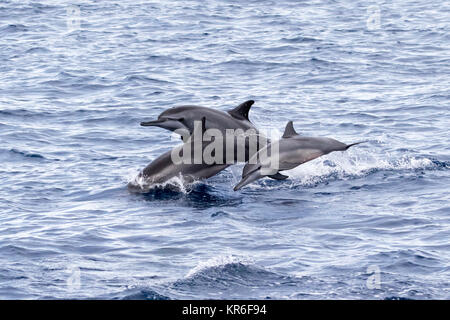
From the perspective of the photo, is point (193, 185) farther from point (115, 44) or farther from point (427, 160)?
point (115, 44)

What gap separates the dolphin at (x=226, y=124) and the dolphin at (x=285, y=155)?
0.75 meters

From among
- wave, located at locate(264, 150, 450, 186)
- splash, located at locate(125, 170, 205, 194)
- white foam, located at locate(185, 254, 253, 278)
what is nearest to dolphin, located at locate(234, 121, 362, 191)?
wave, located at locate(264, 150, 450, 186)

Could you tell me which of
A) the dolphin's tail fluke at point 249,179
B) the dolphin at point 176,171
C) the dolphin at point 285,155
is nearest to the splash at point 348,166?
the dolphin at point 285,155

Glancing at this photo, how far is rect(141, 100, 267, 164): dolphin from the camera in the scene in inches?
727

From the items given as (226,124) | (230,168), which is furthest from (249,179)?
(230,168)

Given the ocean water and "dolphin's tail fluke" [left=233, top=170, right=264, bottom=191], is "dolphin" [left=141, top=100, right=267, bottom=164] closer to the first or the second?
the ocean water

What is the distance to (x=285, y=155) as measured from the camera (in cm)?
1747

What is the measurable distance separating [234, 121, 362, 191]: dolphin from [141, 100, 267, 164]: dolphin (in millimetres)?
750

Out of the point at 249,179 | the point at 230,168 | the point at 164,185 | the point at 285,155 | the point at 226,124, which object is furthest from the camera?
the point at 230,168

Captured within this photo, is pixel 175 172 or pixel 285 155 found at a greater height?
pixel 285 155

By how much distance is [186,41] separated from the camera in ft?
110

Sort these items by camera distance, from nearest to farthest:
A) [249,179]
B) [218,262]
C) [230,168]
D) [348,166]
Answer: [218,262] → [249,179] → [348,166] → [230,168]

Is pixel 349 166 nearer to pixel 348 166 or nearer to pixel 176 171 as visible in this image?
pixel 348 166

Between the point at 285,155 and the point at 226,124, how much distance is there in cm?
179
